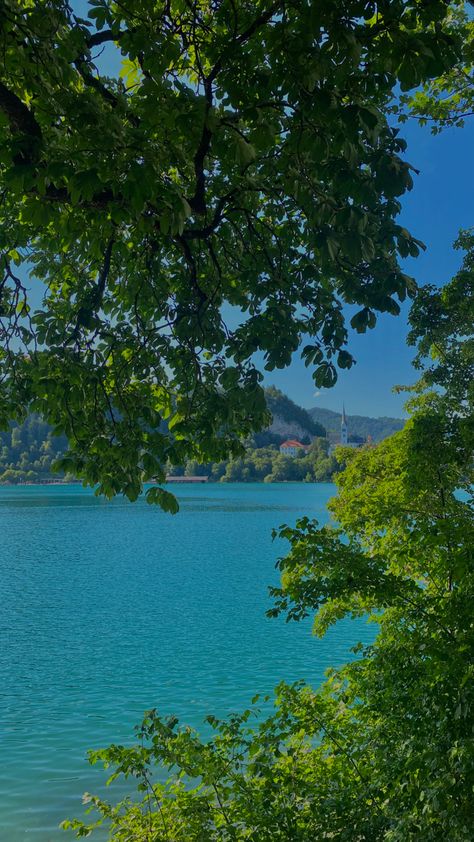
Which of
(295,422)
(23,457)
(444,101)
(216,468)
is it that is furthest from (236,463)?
(444,101)

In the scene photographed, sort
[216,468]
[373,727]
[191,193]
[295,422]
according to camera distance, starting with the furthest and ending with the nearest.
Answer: [295,422]
[216,468]
[373,727]
[191,193]

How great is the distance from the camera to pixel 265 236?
4.55m

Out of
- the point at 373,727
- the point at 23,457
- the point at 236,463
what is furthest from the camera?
the point at 23,457

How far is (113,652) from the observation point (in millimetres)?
14430

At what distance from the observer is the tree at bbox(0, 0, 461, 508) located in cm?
253

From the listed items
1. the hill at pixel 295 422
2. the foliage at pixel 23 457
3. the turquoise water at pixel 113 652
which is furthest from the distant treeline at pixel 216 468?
the turquoise water at pixel 113 652

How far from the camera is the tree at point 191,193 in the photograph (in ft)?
8.30

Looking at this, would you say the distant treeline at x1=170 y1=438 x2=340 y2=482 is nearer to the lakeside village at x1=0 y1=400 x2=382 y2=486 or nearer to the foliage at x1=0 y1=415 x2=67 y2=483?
the lakeside village at x1=0 y1=400 x2=382 y2=486

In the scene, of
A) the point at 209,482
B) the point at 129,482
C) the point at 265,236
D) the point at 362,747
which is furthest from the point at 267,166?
the point at 209,482

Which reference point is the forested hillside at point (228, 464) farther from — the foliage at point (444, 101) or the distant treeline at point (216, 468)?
the foliage at point (444, 101)

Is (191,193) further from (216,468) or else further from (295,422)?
(295,422)

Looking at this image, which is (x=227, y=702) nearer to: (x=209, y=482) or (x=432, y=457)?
(x=432, y=457)

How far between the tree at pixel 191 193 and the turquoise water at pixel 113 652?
532 cm

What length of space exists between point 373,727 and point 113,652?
10.6 m
